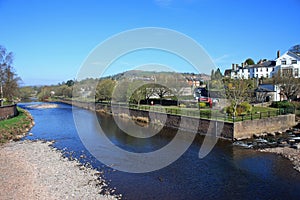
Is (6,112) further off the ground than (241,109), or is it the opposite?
(241,109)

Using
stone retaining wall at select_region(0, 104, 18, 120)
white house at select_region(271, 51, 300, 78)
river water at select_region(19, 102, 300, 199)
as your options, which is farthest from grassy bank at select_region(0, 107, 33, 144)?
white house at select_region(271, 51, 300, 78)

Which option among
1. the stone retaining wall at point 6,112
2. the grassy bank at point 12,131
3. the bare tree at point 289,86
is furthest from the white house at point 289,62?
the stone retaining wall at point 6,112

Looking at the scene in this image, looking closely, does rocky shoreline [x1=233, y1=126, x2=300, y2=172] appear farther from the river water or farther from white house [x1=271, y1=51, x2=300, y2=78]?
white house [x1=271, y1=51, x2=300, y2=78]

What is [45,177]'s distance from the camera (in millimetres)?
13523

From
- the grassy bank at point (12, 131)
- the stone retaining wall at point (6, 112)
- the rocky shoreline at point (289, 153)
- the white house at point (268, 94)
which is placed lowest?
the rocky shoreline at point (289, 153)

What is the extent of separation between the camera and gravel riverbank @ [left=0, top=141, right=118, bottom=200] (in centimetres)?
1131

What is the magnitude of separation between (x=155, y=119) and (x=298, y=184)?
70.6ft

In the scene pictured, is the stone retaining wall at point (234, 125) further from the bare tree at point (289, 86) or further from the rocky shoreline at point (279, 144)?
the bare tree at point (289, 86)

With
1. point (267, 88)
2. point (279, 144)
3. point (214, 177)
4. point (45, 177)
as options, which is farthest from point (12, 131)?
point (267, 88)

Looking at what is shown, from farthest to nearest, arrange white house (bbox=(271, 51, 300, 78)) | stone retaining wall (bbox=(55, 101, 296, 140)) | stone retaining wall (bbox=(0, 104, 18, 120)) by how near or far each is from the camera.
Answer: white house (bbox=(271, 51, 300, 78))
stone retaining wall (bbox=(0, 104, 18, 120))
stone retaining wall (bbox=(55, 101, 296, 140))

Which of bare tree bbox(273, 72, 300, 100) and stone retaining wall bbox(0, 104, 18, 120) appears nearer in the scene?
stone retaining wall bbox(0, 104, 18, 120)

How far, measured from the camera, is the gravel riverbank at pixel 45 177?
11.3 metres

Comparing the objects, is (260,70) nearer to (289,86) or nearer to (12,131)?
(289,86)

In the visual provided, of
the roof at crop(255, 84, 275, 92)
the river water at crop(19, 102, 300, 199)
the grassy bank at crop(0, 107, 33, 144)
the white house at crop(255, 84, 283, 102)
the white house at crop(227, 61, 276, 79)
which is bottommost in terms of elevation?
the river water at crop(19, 102, 300, 199)
